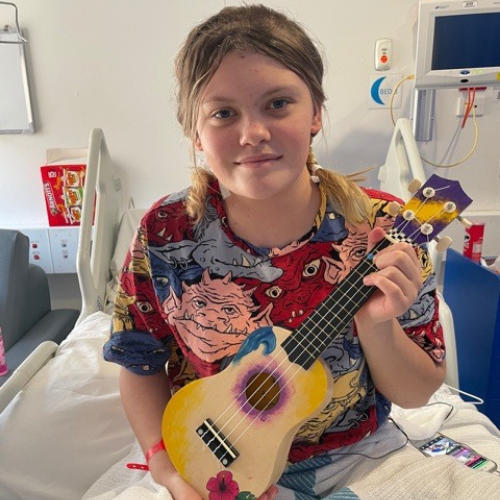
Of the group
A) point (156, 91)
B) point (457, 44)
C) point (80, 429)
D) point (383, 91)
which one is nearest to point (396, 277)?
point (80, 429)

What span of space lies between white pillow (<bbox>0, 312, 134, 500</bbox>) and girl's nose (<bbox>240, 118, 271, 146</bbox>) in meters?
0.88

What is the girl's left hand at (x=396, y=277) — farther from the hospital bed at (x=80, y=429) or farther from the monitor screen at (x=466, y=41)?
the monitor screen at (x=466, y=41)

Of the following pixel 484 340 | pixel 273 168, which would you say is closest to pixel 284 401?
pixel 273 168

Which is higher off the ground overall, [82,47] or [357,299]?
[82,47]

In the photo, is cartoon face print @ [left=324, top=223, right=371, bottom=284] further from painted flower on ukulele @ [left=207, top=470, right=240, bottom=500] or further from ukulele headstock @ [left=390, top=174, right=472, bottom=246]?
painted flower on ukulele @ [left=207, top=470, right=240, bottom=500]

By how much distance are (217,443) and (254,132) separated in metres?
0.57

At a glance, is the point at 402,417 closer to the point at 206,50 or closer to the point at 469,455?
the point at 469,455

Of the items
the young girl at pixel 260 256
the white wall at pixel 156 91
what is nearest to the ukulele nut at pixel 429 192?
the young girl at pixel 260 256

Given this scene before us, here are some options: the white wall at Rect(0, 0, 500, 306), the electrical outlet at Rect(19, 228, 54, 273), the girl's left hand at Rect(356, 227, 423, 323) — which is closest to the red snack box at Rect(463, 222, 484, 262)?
the white wall at Rect(0, 0, 500, 306)

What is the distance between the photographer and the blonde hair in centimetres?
88

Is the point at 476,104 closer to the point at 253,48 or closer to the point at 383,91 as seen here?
the point at 383,91

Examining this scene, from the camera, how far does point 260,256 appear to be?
0.97m

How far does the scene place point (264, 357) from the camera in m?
0.89

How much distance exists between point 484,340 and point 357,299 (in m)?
1.47
